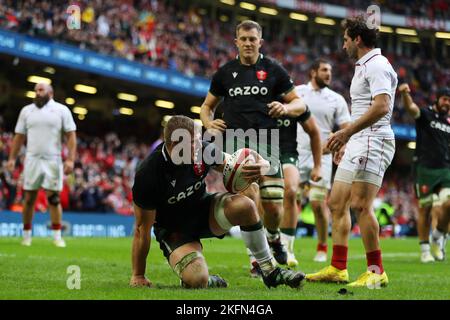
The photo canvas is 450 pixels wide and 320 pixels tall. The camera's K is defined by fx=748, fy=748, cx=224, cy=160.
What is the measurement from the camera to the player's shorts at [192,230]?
20.5ft

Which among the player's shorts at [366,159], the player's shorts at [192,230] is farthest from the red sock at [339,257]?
the player's shorts at [192,230]

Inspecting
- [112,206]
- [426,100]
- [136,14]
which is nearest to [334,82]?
[426,100]

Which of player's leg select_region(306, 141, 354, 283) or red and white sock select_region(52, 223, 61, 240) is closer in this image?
player's leg select_region(306, 141, 354, 283)

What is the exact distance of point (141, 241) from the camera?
5848mm

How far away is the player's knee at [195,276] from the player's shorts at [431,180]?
6.18 meters

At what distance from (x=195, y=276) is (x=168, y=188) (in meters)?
0.73

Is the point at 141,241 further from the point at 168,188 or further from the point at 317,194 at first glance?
the point at 317,194

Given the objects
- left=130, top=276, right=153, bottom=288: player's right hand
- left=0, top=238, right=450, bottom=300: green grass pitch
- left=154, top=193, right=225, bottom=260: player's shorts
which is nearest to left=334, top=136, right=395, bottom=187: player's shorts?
left=0, top=238, right=450, bottom=300: green grass pitch

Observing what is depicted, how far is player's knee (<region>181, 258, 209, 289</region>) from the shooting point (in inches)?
234

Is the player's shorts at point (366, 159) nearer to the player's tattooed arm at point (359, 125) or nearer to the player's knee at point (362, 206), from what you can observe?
the player's knee at point (362, 206)

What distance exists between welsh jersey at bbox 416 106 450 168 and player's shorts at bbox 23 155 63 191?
18.7 feet

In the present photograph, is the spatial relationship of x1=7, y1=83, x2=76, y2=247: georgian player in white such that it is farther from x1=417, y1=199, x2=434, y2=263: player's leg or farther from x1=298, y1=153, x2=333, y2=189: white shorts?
x1=417, y1=199, x2=434, y2=263: player's leg
